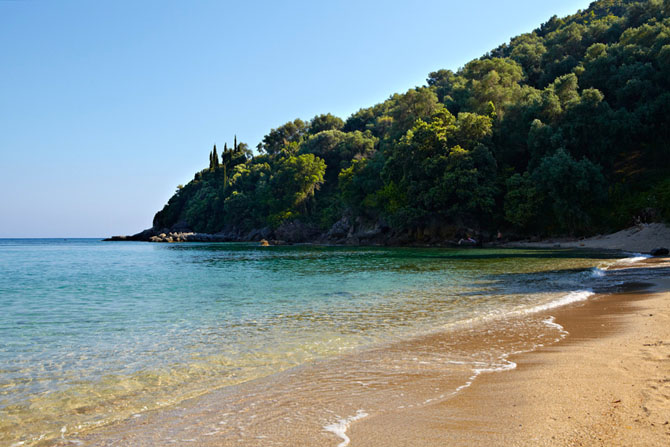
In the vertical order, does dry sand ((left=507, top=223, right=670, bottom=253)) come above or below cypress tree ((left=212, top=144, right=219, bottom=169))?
below

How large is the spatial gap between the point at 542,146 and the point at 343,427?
53.8m

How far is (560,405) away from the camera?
4.70 meters

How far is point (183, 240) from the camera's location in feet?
352

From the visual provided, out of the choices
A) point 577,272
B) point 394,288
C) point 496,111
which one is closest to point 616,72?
point 496,111

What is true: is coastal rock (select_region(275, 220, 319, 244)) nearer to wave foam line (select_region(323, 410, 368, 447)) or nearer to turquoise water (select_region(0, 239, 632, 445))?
turquoise water (select_region(0, 239, 632, 445))

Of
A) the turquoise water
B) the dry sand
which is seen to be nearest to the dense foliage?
the dry sand

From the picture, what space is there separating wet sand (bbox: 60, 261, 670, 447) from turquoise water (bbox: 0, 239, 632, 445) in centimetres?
85

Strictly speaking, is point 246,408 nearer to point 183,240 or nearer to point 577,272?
point 577,272

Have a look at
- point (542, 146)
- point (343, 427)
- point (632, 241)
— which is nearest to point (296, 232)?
point (542, 146)

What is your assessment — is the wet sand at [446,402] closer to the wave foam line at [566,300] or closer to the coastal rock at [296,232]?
the wave foam line at [566,300]

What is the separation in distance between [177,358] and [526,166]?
5775 cm

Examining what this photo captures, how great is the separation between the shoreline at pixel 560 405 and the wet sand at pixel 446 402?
1 centimetres

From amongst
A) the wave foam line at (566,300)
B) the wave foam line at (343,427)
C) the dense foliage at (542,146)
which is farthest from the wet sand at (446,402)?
the dense foliage at (542,146)

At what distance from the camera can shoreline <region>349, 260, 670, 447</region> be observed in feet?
12.9
